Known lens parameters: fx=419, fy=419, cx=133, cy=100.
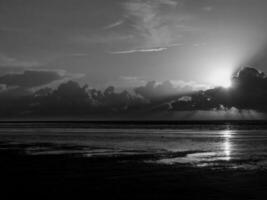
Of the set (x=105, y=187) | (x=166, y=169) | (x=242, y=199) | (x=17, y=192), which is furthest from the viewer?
(x=166, y=169)

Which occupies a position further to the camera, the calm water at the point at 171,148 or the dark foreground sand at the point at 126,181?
the calm water at the point at 171,148

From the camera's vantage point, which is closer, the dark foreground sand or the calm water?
the dark foreground sand

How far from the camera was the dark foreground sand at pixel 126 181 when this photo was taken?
1739 centimetres

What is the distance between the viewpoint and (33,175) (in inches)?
915

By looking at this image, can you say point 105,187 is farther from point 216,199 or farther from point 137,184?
point 216,199

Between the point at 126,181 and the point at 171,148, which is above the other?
the point at 126,181

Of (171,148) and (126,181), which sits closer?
(126,181)

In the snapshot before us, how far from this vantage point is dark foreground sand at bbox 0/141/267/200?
685 inches

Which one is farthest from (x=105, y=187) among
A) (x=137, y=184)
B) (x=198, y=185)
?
(x=198, y=185)

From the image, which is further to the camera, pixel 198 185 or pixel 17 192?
pixel 198 185

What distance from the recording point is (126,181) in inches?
827

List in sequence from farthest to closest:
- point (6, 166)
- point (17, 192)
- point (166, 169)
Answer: point (6, 166), point (166, 169), point (17, 192)

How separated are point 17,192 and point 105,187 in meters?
3.91

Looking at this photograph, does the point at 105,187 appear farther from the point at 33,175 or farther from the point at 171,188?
the point at 33,175
